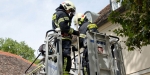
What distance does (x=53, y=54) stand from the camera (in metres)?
5.91

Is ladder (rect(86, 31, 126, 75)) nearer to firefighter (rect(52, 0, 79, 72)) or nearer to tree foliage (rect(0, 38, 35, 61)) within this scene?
firefighter (rect(52, 0, 79, 72))

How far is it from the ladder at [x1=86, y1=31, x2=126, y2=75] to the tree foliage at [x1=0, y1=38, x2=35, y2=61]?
3973cm

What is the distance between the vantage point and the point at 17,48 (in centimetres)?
4578

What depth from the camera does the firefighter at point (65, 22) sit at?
6.10 metres

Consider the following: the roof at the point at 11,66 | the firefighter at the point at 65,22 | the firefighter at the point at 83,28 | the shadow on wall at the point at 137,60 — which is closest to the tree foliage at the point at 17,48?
the roof at the point at 11,66

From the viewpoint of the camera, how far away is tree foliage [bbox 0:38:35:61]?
44675 millimetres

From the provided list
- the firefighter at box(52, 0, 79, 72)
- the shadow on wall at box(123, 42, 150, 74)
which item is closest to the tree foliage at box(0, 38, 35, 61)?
the shadow on wall at box(123, 42, 150, 74)

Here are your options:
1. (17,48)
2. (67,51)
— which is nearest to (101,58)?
(67,51)

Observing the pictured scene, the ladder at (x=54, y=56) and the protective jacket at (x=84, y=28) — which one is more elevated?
the protective jacket at (x=84, y=28)

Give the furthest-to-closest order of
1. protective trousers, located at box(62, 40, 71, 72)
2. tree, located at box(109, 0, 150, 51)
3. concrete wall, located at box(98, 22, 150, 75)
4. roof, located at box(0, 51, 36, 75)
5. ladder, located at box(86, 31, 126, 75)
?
roof, located at box(0, 51, 36, 75), concrete wall, located at box(98, 22, 150, 75), tree, located at box(109, 0, 150, 51), protective trousers, located at box(62, 40, 71, 72), ladder, located at box(86, 31, 126, 75)

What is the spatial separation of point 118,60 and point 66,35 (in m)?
1.42

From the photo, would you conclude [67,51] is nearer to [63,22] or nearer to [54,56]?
[54,56]

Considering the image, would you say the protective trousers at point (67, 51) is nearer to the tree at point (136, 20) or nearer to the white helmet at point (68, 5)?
the white helmet at point (68, 5)

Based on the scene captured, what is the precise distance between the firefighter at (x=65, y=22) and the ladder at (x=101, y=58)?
61 cm
